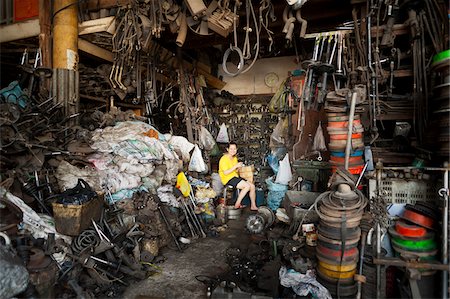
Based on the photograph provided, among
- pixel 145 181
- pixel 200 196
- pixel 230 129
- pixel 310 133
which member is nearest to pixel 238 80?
pixel 230 129

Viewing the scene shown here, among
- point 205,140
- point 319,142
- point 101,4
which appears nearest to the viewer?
point 101,4

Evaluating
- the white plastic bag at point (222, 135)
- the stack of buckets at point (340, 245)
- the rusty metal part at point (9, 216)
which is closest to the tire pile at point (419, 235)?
the stack of buckets at point (340, 245)

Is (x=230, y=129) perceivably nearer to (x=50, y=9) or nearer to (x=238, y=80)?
(x=238, y=80)

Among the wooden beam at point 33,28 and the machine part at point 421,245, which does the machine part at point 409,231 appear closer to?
the machine part at point 421,245

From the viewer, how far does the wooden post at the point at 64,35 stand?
4.44 m

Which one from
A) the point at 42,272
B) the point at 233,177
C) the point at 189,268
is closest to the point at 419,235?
the point at 189,268

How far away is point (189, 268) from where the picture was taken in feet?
12.0

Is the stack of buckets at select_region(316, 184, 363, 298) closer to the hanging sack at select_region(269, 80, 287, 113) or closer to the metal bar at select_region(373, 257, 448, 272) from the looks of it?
the metal bar at select_region(373, 257, 448, 272)

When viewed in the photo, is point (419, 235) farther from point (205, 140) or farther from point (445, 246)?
point (205, 140)

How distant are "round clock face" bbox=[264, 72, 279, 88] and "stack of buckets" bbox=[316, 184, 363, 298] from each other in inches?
225

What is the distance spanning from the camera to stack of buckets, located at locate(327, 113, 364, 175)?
3.37 meters

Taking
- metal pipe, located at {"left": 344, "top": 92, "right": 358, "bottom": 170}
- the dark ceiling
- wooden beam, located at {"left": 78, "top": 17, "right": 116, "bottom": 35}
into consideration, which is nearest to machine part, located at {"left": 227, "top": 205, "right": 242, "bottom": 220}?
metal pipe, located at {"left": 344, "top": 92, "right": 358, "bottom": 170}

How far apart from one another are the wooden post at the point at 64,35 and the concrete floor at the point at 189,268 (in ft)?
11.1

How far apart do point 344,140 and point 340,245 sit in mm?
1266
